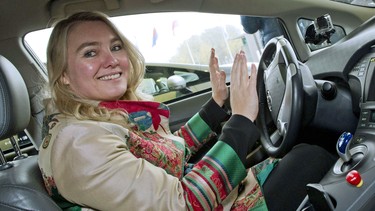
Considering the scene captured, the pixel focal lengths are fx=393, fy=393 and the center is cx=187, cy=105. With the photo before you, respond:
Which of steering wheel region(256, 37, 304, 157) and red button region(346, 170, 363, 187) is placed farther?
steering wheel region(256, 37, 304, 157)

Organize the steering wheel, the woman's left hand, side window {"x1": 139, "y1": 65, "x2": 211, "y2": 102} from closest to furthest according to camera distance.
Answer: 1. the steering wheel
2. the woman's left hand
3. side window {"x1": 139, "y1": 65, "x2": 211, "y2": 102}

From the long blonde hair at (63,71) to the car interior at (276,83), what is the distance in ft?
0.39

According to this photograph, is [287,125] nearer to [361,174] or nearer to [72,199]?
[361,174]

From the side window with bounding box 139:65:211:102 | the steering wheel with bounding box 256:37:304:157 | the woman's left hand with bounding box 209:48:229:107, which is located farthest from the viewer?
the side window with bounding box 139:65:211:102

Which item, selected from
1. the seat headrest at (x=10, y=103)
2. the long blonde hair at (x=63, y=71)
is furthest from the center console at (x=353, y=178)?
the seat headrest at (x=10, y=103)

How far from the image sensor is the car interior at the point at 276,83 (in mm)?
1104

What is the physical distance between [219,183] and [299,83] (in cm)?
48

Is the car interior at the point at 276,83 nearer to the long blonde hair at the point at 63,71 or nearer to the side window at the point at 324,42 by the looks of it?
the side window at the point at 324,42

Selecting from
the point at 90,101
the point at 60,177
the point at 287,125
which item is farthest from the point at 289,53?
the point at 60,177

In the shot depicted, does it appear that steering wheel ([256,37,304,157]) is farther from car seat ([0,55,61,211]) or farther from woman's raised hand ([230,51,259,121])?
car seat ([0,55,61,211])

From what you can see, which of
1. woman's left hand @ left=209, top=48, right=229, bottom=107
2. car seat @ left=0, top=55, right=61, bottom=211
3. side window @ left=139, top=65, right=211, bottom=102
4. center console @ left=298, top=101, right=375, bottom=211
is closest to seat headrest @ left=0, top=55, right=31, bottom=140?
car seat @ left=0, top=55, right=61, bottom=211

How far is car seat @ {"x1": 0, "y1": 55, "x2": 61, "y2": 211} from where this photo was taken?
1030 mm

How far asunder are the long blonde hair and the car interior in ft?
0.39

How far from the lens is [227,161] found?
3.51ft
